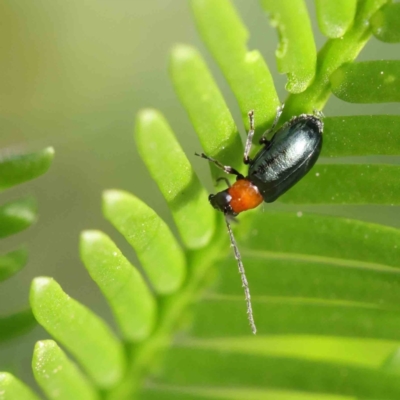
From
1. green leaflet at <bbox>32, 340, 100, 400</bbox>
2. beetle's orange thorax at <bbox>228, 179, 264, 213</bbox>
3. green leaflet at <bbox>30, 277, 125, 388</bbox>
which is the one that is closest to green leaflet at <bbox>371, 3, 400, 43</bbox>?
beetle's orange thorax at <bbox>228, 179, 264, 213</bbox>

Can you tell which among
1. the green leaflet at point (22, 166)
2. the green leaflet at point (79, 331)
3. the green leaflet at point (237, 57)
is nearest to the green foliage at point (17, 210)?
the green leaflet at point (22, 166)

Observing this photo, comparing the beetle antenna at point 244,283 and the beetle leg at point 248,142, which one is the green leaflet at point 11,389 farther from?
the beetle leg at point 248,142

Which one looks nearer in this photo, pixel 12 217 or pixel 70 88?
pixel 12 217

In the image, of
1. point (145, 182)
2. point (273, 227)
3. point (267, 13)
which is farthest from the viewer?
point (145, 182)

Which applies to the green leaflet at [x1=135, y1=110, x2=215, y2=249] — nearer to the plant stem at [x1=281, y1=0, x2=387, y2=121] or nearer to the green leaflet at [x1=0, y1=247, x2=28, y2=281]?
the plant stem at [x1=281, y1=0, x2=387, y2=121]

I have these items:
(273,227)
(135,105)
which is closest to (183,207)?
(273,227)

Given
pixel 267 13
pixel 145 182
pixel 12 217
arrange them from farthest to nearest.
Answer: pixel 145 182 → pixel 12 217 → pixel 267 13

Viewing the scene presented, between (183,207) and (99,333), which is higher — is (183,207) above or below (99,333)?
above

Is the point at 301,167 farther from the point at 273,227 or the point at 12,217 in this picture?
the point at 12,217

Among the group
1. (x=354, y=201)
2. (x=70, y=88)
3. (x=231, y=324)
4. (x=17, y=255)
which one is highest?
(x=70, y=88)
